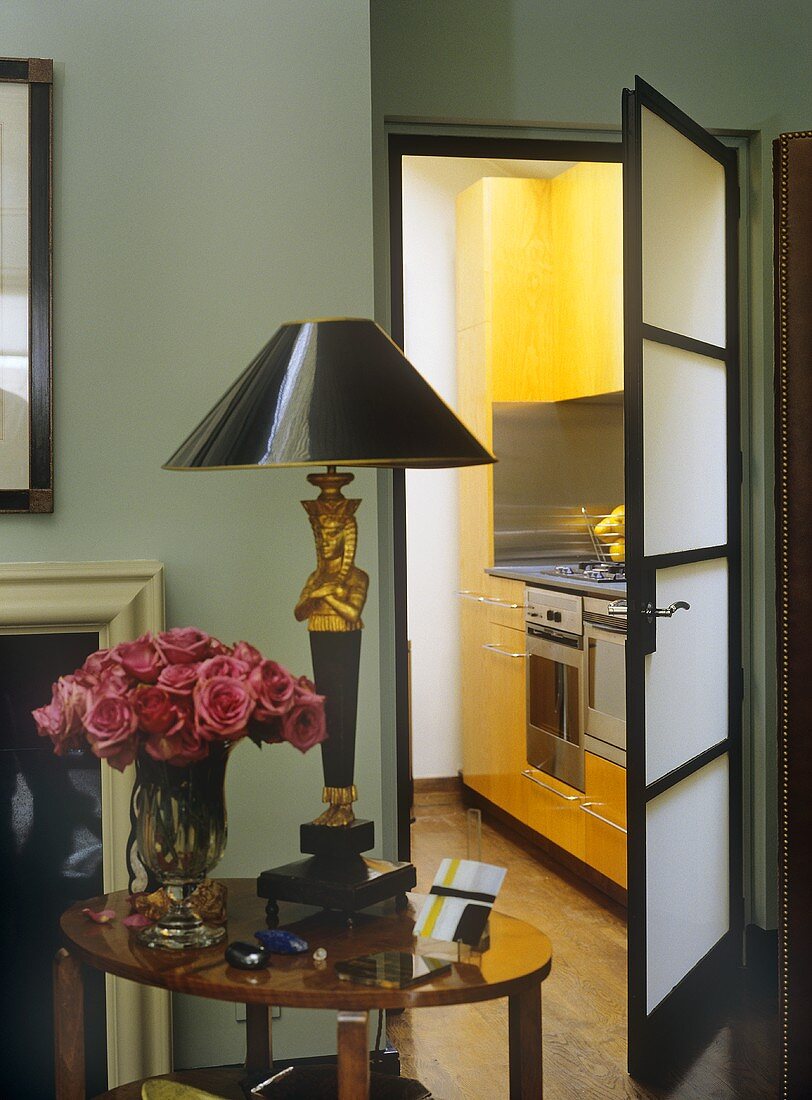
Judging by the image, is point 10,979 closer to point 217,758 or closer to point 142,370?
point 217,758

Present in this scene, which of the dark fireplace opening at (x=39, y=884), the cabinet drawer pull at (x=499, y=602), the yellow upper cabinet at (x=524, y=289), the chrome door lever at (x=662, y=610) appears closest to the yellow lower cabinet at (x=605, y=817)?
the cabinet drawer pull at (x=499, y=602)

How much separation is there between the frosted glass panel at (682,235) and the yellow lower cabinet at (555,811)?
172 centimetres

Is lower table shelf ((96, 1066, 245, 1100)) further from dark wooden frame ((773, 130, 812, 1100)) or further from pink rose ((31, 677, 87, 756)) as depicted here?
dark wooden frame ((773, 130, 812, 1100))

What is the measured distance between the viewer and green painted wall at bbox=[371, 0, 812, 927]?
9.68 feet

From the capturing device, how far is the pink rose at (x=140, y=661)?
5.17ft

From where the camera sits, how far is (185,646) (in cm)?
163

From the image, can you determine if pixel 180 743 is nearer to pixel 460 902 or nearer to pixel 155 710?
pixel 155 710

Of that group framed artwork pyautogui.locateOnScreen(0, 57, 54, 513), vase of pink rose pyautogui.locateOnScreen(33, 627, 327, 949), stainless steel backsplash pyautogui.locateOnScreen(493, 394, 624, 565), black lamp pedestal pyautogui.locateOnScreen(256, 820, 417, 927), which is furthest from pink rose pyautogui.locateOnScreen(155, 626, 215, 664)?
stainless steel backsplash pyautogui.locateOnScreen(493, 394, 624, 565)

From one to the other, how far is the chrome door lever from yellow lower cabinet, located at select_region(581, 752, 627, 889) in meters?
1.00

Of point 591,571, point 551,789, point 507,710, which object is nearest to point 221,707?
point 551,789

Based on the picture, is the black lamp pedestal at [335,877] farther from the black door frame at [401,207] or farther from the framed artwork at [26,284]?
the black door frame at [401,207]

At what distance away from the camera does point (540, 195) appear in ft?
16.7

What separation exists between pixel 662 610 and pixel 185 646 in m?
1.43

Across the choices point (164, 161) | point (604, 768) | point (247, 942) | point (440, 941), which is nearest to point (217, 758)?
point (247, 942)
